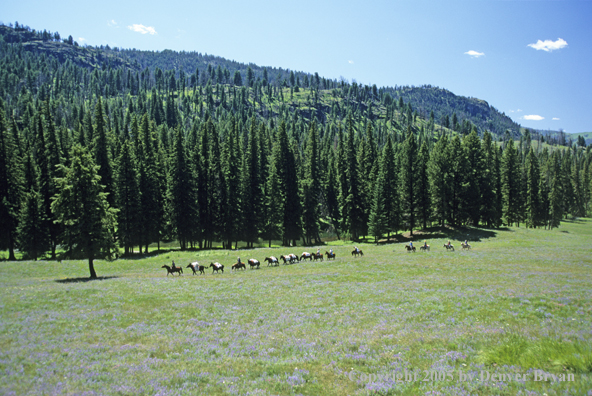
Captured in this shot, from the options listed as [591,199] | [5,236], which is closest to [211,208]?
[5,236]

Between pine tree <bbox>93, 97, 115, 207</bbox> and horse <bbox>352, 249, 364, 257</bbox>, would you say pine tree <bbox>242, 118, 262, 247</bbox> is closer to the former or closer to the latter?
pine tree <bbox>93, 97, 115, 207</bbox>

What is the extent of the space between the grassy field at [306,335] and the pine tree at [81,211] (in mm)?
6229

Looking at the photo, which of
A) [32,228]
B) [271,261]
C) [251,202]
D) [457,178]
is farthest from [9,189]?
[457,178]

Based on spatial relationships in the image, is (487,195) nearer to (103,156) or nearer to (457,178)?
(457,178)

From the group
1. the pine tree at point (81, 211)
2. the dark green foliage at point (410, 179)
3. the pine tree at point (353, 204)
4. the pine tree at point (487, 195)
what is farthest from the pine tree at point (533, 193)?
the pine tree at point (81, 211)

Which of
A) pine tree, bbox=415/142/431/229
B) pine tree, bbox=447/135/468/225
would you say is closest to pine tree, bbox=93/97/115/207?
pine tree, bbox=415/142/431/229

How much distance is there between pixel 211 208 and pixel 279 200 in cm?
1451

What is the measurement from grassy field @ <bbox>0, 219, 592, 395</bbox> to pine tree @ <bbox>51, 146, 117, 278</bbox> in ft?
20.4

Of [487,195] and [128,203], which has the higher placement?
[487,195]

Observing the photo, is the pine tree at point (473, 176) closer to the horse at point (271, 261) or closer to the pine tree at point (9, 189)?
the horse at point (271, 261)

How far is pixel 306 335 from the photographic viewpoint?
48.6 feet

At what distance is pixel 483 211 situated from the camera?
67812mm

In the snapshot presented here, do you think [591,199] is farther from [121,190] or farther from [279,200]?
[121,190]

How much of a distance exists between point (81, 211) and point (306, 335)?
29.1m
